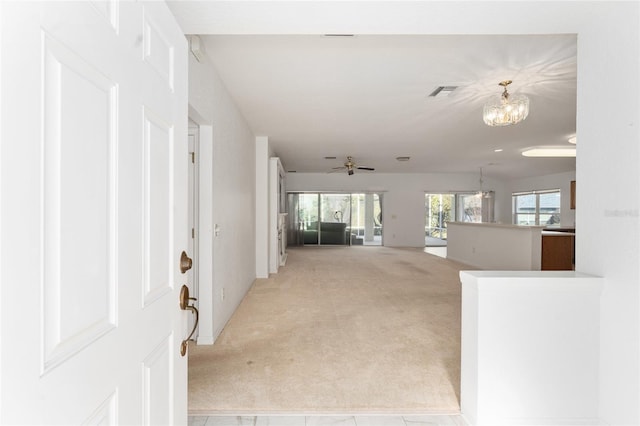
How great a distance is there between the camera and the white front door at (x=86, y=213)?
52 centimetres

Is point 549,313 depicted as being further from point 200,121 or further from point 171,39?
point 200,121

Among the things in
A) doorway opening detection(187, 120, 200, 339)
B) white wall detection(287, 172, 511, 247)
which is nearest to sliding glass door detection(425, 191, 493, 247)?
white wall detection(287, 172, 511, 247)

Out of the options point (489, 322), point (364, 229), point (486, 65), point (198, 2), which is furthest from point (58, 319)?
point (364, 229)

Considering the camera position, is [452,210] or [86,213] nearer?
[86,213]

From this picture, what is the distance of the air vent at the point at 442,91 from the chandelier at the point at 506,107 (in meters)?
0.42

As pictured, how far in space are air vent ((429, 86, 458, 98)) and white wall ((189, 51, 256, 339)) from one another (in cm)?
217

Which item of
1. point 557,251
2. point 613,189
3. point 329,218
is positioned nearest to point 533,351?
point 613,189

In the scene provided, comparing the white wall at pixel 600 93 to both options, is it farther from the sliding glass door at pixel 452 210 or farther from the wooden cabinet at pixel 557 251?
the sliding glass door at pixel 452 210

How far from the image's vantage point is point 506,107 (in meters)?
3.40

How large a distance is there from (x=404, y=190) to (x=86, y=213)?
11120mm

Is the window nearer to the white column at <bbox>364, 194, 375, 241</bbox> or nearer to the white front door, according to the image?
the white column at <bbox>364, 194, 375, 241</bbox>

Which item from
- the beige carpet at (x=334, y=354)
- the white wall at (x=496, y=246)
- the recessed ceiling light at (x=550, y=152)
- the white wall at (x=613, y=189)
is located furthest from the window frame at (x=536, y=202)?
the white wall at (x=613, y=189)

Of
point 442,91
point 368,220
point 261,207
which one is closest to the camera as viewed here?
point 442,91

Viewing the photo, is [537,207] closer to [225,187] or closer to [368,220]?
[368,220]
